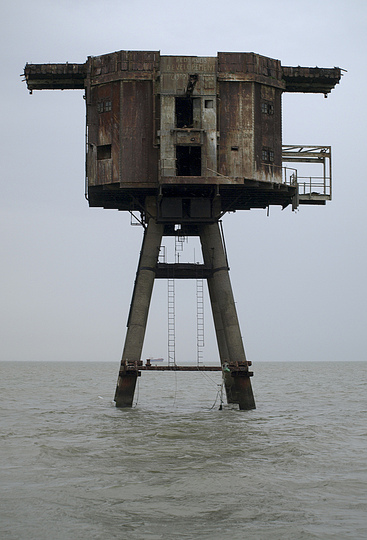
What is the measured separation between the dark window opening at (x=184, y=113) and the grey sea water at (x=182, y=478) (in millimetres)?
11227

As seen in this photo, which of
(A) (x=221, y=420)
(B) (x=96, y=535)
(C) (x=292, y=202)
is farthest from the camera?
(C) (x=292, y=202)

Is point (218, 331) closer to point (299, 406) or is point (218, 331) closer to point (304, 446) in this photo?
point (299, 406)

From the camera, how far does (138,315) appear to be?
28.5m

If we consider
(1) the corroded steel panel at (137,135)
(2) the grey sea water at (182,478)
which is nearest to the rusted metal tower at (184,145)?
(1) the corroded steel panel at (137,135)

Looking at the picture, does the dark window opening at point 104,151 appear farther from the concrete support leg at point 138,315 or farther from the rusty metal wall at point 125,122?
the concrete support leg at point 138,315

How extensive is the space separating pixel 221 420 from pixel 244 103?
11.8 meters

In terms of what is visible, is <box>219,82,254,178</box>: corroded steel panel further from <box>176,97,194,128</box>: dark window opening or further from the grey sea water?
the grey sea water

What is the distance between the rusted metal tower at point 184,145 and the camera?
1092 inches

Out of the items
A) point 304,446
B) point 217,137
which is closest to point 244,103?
point 217,137

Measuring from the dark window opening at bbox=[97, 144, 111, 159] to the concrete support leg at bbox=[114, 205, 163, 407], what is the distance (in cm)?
298

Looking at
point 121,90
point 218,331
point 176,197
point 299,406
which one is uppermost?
point 121,90

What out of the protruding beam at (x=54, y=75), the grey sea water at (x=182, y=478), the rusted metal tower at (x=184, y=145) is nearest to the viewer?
the grey sea water at (x=182, y=478)

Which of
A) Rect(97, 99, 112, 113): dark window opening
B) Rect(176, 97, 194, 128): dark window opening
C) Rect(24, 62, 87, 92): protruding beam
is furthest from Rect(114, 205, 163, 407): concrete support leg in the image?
Rect(24, 62, 87, 92): protruding beam

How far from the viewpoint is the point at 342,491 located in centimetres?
1435
